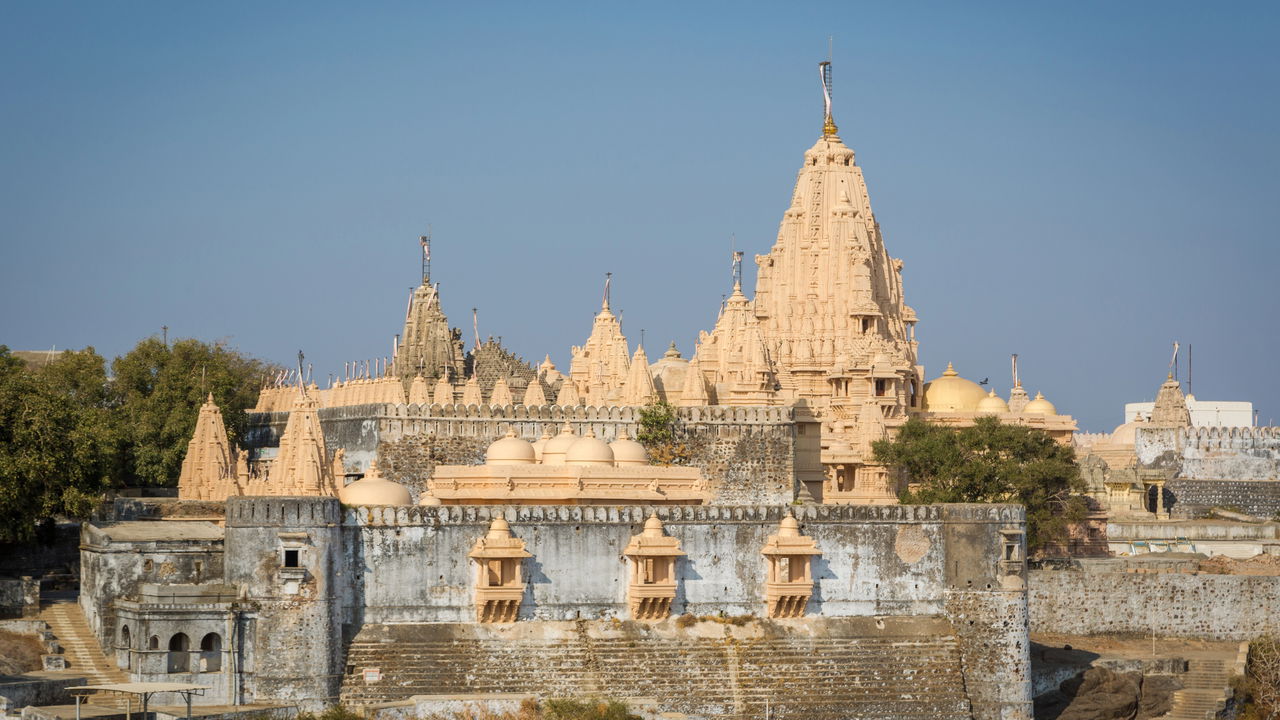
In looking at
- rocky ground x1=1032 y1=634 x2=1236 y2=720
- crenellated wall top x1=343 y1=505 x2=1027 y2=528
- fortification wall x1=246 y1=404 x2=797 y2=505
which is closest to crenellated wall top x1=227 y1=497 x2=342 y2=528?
crenellated wall top x1=343 y1=505 x2=1027 y2=528

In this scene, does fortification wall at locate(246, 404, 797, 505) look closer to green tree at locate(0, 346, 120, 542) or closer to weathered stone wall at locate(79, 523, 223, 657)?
green tree at locate(0, 346, 120, 542)

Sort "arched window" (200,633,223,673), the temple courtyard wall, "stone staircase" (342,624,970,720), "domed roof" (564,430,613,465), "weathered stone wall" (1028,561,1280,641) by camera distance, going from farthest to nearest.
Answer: "weathered stone wall" (1028,561,1280,641) → "domed roof" (564,430,613,465) → "stone staircase" (342,624,970,720) → the temple courtyard wall → "arched window" (200,633,223,673)

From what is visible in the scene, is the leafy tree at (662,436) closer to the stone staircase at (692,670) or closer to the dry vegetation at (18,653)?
the stone staircase at (692,670)

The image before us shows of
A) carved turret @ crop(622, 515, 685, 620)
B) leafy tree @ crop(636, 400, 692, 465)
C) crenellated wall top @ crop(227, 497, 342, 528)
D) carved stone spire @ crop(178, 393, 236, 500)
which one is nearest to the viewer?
crenellated wall top @ crop(227, 497, 342, 528)

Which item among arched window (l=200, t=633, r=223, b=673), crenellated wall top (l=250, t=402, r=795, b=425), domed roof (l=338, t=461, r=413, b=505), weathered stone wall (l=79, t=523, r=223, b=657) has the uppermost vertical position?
crenellated wall top (l=250, t=402, r=795, b=425)

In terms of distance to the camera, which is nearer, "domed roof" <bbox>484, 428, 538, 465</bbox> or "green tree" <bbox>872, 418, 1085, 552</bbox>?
→ "domed roof" <bbox>484, 428, 538, 465</bbox>

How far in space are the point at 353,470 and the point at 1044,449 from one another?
21.0 m

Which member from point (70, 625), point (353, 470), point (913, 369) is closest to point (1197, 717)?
point (353, 470)

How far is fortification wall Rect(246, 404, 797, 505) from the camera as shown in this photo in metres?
51.0

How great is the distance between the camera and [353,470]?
5153 cm

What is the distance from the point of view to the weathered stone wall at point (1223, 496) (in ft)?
257

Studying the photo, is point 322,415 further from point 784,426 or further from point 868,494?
point 868,494

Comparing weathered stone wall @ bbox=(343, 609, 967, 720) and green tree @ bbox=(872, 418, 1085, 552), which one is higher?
green tree @ bbox=(872, 418, 1085, 552)

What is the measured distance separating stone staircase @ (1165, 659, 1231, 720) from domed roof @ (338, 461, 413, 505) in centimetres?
1828
